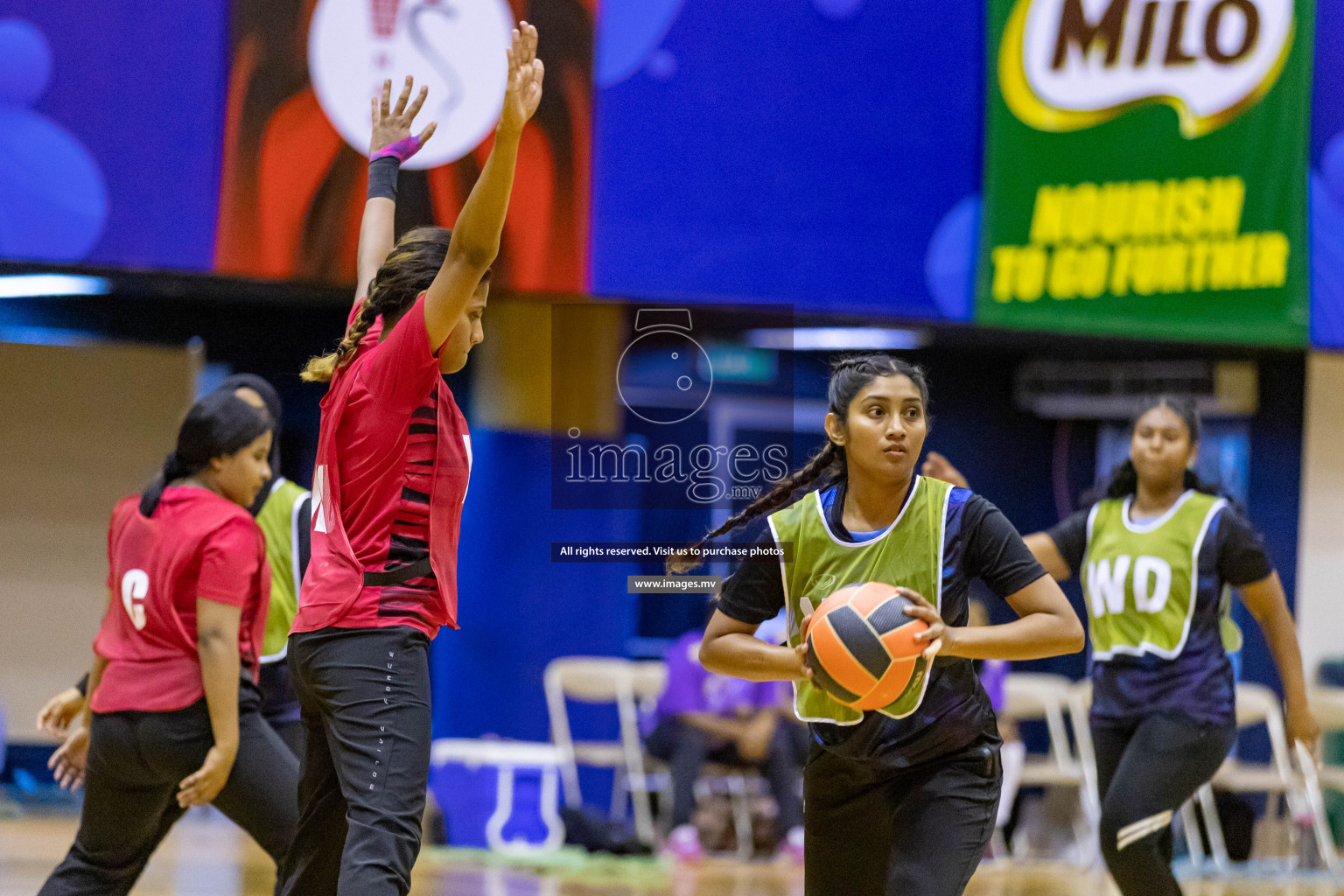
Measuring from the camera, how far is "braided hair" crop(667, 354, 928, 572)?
346 cm

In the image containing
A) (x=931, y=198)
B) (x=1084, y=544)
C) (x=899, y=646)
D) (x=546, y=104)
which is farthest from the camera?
(x=931, y=198)

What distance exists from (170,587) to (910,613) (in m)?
2.13

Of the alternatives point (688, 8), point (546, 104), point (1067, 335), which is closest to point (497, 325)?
point (546, 104)

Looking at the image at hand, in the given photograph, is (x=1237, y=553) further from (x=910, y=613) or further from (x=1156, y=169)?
(x=1156, y=169)

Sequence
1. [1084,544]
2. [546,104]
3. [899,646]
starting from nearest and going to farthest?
[899,646]
[1084,544]
[546,104]

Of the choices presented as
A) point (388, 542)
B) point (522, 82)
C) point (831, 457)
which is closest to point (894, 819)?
point (831, 457)

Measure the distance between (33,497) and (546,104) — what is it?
4084mm

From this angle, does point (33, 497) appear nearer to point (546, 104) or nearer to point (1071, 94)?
point (546, 104)

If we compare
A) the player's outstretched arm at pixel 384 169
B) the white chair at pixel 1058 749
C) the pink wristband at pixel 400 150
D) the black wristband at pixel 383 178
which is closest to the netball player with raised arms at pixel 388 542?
the player's outstretched arm at pixel 384 169

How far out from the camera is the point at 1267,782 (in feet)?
29.8

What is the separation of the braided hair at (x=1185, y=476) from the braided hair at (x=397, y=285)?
9.84 feet

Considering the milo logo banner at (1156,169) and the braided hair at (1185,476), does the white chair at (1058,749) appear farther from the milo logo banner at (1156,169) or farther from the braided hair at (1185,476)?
the braided hair at (1185,476)

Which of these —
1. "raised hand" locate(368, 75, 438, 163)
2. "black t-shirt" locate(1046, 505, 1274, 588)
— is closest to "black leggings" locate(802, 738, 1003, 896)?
"raised hand" locate(368, 75, 438, 163)

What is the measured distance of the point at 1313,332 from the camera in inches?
366
